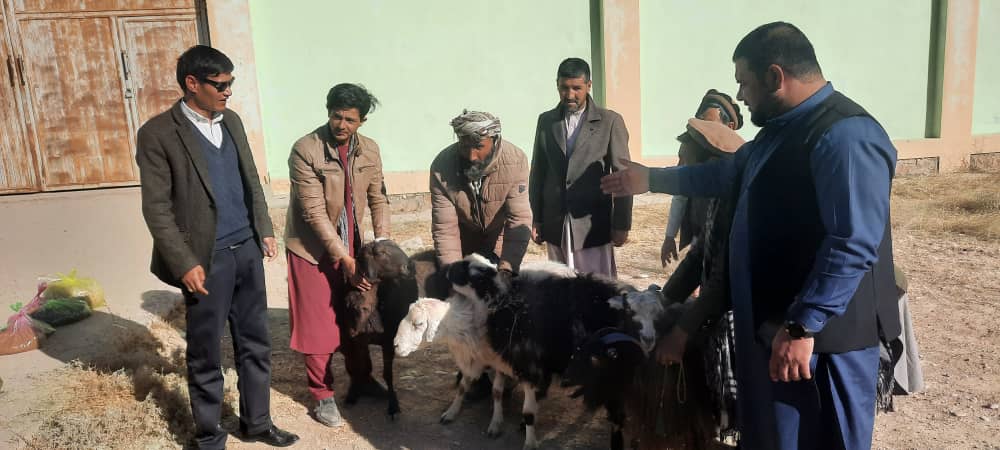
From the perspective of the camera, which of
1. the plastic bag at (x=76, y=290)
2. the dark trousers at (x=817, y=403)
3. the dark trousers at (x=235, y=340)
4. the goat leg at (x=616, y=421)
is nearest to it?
Result: the dark trousers at (x=817, y=403)

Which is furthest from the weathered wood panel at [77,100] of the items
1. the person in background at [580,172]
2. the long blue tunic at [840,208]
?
the long blue tunic at [840,208]

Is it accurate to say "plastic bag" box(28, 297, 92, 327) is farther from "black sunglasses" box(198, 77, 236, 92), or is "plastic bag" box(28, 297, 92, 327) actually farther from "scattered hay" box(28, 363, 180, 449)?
"black sunglasses" box(198, 77, 236, 92)

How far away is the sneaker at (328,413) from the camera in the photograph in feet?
14.3

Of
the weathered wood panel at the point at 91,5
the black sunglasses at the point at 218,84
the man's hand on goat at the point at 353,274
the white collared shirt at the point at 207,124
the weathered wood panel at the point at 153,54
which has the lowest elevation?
the man's hand on goat at the point at 353,274

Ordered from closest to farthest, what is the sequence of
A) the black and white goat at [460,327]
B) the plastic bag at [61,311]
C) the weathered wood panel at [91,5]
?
the black and white goat at [460,327], the plastic bag at [61,311], the weathered wood panel at [91,5]

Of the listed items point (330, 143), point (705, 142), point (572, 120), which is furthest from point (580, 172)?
point (330, 143)

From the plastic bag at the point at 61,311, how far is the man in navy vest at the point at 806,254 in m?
5.55

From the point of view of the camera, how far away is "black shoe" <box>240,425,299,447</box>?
408 cm

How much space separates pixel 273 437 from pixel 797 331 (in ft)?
10.4

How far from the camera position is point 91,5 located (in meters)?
9.27

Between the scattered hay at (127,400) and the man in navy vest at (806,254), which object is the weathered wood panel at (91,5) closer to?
the scattered hay at (127,400)

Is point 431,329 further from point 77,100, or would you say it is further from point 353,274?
point 77,100

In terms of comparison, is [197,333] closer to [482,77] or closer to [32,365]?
[32,365]

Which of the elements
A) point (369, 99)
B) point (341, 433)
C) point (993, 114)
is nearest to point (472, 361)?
point (341, 433)
